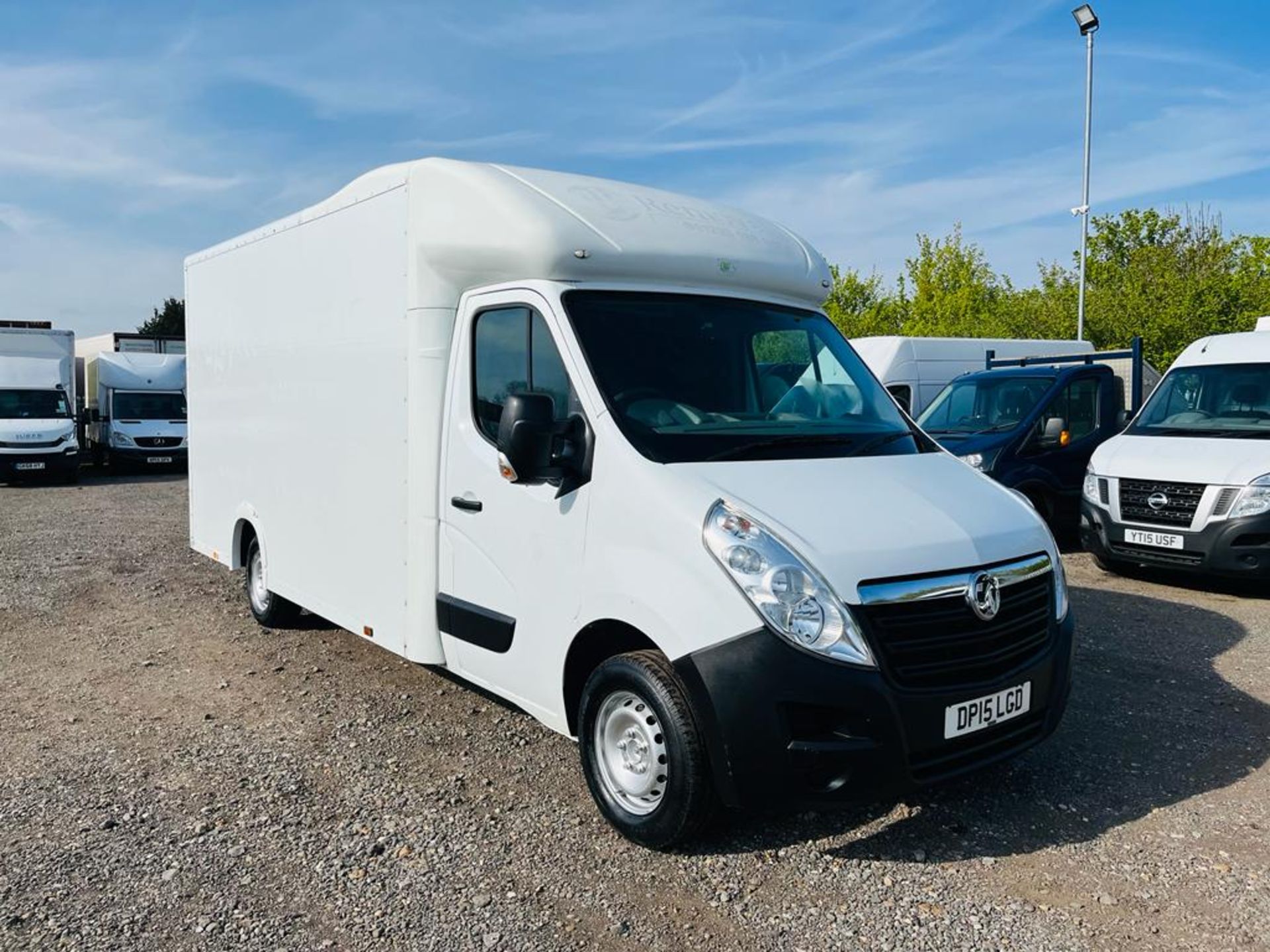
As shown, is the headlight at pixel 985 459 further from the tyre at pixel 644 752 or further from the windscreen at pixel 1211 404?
the tyre at pixel 644 752

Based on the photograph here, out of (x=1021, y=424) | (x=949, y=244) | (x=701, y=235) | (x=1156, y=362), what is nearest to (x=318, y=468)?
(x=701, y=235)

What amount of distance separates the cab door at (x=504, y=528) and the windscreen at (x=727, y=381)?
225mm

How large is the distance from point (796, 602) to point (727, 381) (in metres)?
1.37

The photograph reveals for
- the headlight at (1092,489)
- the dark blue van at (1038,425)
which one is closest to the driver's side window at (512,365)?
the headlight at (1092,489)

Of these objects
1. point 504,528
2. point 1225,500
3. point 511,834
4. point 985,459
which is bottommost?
point 511,834

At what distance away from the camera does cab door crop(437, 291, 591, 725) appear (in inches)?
167

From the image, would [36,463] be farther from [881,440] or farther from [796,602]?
[796,602]

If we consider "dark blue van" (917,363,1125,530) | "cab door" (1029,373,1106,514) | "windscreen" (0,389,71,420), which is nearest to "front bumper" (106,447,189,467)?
"windscreen" (0,389,71,420)

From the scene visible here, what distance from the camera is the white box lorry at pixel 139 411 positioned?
2239cm

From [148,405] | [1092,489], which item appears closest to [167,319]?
[148,405]

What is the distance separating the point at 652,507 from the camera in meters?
3.80

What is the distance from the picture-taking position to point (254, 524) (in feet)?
23.5

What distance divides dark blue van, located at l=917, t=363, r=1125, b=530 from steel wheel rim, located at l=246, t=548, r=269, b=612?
22.6ft

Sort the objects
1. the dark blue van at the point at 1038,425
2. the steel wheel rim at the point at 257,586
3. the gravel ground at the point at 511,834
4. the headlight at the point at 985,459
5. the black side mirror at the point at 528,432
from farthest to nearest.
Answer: the dark blue van at the point at 1038,425, the headlight at the point at 985,459, the steel wheel rim at the point at 257,586, the black side mirror at the point at 528,432, the gravel ground at the point at 511,834
